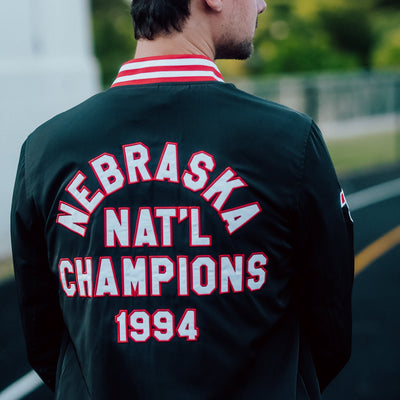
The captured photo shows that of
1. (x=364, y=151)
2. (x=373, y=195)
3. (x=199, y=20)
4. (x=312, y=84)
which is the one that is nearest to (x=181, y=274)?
(x=199, y=20)

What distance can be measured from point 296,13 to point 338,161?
2531 cm

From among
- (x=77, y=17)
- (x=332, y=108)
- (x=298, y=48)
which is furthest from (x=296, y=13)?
(x=77, y=17)

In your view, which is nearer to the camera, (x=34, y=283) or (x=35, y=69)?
(x=34, y=283)

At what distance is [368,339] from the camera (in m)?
5.47

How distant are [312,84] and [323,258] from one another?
18797 mm

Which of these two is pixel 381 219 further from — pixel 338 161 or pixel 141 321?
pixel 141 321

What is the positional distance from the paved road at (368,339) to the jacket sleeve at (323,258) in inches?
111

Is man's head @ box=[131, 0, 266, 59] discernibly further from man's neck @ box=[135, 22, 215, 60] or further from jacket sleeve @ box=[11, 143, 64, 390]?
jacket sleeve @ box=[11, 143, 64, 390]

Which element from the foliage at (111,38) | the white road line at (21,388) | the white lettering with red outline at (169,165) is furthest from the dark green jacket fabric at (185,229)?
the foliage at (111,38)

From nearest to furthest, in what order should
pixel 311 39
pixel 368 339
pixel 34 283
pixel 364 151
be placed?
pixel 34 283, pixel 368 339, pixel 364 151, pixel 311 39

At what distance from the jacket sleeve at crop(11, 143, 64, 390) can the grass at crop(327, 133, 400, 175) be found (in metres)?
13.5

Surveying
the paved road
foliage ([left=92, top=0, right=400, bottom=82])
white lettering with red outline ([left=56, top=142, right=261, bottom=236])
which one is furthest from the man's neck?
foliage ([left=92, top=0, right=400, bottom=82])

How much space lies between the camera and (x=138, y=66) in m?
1.66

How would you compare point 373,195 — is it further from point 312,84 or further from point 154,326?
point 154,326
